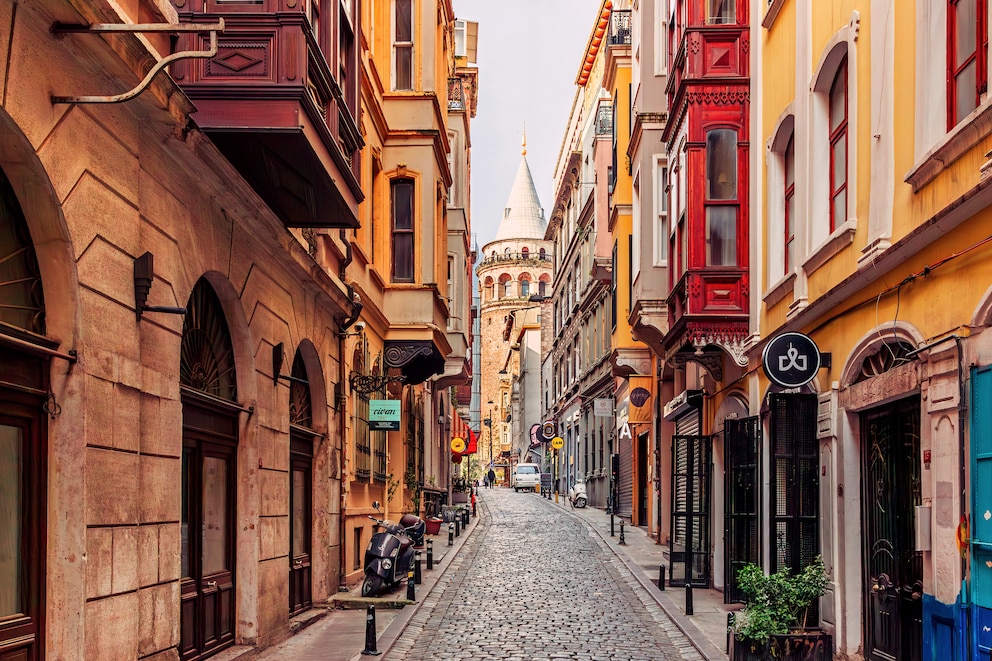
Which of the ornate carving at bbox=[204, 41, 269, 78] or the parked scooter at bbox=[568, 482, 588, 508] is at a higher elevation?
the ornate carving at bbox=[204, 41, 269, 78]

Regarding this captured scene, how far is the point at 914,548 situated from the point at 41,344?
7285 mm

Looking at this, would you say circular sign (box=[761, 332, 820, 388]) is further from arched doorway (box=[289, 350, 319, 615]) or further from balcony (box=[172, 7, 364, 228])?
arched doorway (box=[289, 350, 319, 615])

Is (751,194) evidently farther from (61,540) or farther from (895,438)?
(61,540)

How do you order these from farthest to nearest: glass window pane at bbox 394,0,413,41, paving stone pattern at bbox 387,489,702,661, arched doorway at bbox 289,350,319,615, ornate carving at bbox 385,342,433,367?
glass window pane at bbox 394,0,413,41 < ornate carving at bbox 385,342,433,367 < arched doorway at bbox 289,350,319,615 < paving stone pattern at bbox 387,489,702,661

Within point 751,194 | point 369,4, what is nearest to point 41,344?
point 751,194

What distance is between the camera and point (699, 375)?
21.9 meters

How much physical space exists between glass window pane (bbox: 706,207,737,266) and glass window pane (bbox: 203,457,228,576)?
805cm

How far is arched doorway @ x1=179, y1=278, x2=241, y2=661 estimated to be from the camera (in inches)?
423

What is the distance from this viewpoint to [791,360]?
12.7 meters

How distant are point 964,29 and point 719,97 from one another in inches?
325

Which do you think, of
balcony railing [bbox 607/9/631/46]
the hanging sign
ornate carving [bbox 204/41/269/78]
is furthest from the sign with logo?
the hanging sign

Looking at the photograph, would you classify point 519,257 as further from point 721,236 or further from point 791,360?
point 791,360

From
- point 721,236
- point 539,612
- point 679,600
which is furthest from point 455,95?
point 539,612

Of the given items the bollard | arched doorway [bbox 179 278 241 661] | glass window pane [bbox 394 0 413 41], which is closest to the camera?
arched doorway [bbox 179 278 241 661]
